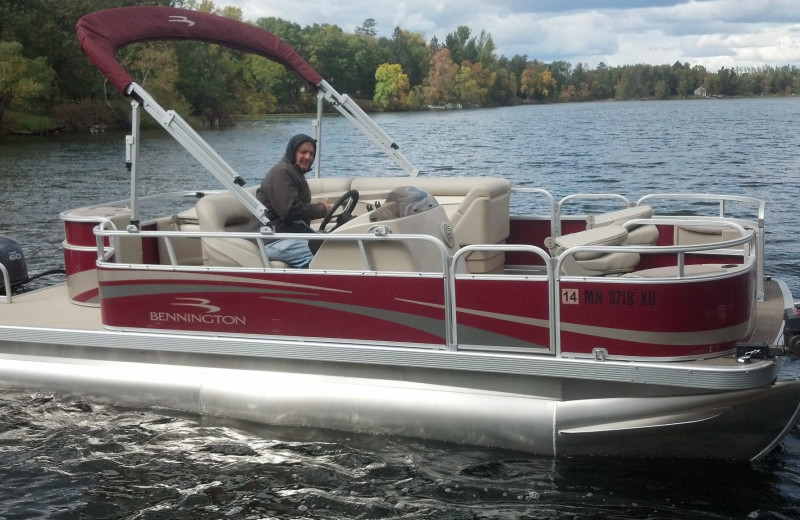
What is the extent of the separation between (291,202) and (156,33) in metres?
1.85

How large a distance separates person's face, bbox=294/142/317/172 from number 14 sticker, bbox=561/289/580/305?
256 centimetres

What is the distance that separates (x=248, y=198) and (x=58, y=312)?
2.42 metres

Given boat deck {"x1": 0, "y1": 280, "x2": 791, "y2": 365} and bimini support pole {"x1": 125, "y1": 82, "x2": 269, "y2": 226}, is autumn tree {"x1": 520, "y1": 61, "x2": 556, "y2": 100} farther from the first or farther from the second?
bimini support pole {"x1": 125, "y1": 82, "x2": 269, "y2": 226}

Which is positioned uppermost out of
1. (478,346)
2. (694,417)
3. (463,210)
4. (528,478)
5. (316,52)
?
(316,52)

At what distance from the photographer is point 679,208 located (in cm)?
1845

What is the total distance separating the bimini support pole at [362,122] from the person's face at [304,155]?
4.17ft

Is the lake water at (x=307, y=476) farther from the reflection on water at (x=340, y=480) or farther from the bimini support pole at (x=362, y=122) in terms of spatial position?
the bimini support pole at (x=362, y=122)

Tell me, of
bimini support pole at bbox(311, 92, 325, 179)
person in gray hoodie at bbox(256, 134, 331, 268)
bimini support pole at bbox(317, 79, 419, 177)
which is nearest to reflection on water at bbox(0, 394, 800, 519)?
person in gray hoodie at bbox(256, 134, 331, 268)

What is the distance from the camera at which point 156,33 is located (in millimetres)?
7312

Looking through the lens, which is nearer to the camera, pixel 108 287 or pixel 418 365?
pixel 418 365

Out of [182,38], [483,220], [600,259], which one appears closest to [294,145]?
[182,38]

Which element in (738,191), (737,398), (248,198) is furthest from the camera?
(738,191)

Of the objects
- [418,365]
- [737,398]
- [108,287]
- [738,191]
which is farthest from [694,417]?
[738,191]

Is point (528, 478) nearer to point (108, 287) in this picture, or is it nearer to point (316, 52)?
point (108, 287)
